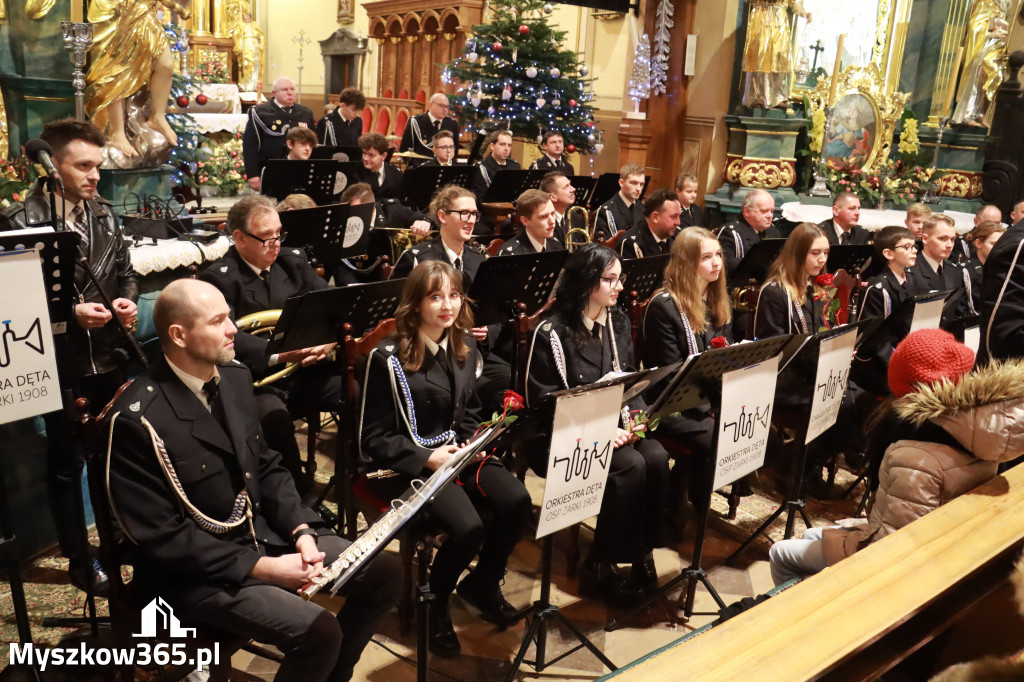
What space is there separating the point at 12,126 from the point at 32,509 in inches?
91.9

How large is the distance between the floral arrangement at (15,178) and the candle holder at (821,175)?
330 inches

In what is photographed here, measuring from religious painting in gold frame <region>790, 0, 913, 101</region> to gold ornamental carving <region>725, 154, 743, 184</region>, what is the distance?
1023 millimetres

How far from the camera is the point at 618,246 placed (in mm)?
6590

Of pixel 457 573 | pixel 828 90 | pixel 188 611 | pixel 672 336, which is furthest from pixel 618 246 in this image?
pixel 828 90

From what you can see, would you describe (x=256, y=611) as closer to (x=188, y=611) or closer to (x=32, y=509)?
(x=188, y=611)

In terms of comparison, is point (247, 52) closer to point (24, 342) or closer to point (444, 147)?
point (444, 147)

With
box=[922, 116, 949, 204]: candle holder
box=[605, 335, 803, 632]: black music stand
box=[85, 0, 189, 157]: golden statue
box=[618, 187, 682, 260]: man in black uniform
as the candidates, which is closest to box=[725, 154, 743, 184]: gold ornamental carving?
box=[922, 116, 949, 204]: candle holder

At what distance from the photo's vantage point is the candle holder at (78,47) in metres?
4.69

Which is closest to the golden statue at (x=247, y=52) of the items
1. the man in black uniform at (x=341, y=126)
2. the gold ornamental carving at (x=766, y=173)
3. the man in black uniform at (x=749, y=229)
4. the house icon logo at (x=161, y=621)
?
the man in black uniform at (x=341, y=126)

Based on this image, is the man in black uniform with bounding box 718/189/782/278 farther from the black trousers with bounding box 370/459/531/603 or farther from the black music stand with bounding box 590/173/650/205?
the black trousers with bounding box 370/459/531/603

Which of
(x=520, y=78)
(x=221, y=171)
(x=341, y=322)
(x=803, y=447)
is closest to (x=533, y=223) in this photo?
(x=341, y=322)

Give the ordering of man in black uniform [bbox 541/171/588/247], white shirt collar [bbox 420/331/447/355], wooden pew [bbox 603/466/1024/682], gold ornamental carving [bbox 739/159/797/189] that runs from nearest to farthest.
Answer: wooden pew [bbox 603/466/1024/682], white shirt collar [bbox 420/331/447/355], man in black uniform [bbox 541/171/588/247], gold ornamental carving [bbox 739/159/797/189]

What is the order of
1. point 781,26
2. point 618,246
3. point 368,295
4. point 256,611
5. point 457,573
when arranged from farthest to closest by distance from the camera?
point 781,26 → point 618,246 → point 368,295 → point 457,573 → point 256,611

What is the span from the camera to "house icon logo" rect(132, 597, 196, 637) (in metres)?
2.50
